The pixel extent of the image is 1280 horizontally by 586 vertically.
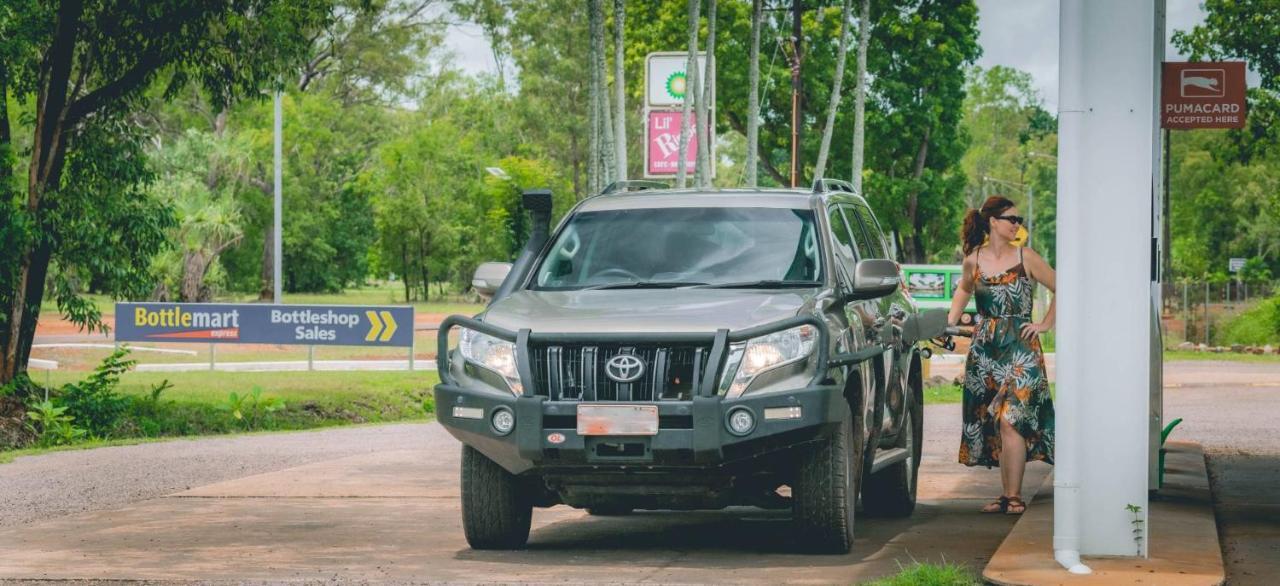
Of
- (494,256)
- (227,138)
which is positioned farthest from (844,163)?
(494,256)

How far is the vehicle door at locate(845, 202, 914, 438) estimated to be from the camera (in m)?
10.7

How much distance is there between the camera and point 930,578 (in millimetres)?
7992

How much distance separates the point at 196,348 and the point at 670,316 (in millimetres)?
32395

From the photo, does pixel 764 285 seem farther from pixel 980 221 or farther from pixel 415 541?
pixel 415 541

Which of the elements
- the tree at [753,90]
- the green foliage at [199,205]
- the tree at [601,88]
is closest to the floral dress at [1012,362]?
the tree at [601,88]

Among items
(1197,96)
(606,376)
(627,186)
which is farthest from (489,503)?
(1197,96)

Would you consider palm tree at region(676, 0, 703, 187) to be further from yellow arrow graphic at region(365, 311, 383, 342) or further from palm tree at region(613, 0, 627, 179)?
yellow arrow graphic at region(365, 311, 383, 342)

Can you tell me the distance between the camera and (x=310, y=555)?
31.0 ft

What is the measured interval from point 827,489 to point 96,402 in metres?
13.9

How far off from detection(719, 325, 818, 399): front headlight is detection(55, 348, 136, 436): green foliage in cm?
1343

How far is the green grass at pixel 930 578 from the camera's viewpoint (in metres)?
7.95

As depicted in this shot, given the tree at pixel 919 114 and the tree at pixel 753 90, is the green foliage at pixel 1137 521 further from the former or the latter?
the tree at pixel 919 114

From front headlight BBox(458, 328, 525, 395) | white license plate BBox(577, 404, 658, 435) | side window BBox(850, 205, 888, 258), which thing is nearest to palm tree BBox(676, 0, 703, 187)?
side window BBox(850, 205, 888, 258)

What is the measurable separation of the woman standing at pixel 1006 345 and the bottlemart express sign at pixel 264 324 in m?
17.1
